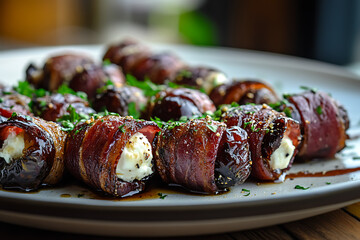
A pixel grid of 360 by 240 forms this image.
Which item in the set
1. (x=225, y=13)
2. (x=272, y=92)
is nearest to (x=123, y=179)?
(x=272, y=92)

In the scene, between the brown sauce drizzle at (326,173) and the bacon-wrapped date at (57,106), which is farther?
the bacon-wrapped date at (57,106)

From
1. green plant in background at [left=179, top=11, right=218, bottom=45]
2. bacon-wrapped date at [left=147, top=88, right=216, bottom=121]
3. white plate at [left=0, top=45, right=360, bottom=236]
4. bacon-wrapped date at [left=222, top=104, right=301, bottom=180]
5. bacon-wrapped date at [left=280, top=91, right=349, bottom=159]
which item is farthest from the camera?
green plant in background at [left=179, top=11, right=218, bottom=45]

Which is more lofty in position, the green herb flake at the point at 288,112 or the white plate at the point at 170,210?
the green herb flake at the point at 288,112

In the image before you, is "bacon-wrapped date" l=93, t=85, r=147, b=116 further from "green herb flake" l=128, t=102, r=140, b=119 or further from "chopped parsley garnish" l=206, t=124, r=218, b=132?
"chopped parsley garnish" l=206, t=124, r=218, b=132

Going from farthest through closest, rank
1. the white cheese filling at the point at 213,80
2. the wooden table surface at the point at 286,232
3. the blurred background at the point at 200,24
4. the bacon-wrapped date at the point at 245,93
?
the blurred background at the point at 200,24 < the white cheese filling at the point at 213,80 < the bacon-wrapped date at the point at 245,93 < the wooden table surface at the point at 286,232

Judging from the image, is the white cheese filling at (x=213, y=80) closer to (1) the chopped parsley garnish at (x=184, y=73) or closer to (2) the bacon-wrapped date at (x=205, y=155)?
(1) the chopped parsley garnish at (x=184, y=73)

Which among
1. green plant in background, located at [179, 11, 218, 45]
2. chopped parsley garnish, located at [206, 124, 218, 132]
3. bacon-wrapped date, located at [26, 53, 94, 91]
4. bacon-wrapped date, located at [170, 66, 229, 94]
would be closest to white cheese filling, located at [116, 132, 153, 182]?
chopped parsley garnish, located at [206, 124, 218, 132]

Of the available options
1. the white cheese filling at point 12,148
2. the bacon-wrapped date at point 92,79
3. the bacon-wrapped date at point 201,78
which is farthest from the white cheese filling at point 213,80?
the white cheese filling at point 12,148
